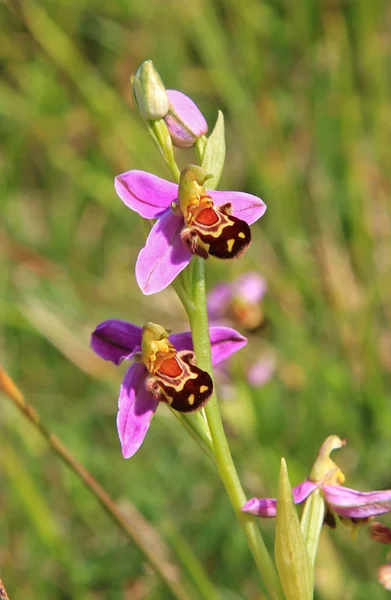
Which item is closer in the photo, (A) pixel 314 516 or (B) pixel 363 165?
(A) pixel 314 516

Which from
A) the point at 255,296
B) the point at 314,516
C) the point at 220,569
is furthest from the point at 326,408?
the point at 314,516

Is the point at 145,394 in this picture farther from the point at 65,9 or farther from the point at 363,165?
the point at 65,9

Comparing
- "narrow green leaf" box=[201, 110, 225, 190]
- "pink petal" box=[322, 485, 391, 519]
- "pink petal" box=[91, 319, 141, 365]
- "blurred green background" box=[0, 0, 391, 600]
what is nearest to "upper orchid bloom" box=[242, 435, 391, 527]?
"pink petal" box=[322, 485, 391, 519]

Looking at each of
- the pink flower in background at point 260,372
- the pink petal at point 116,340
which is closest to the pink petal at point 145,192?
the pink petal at point 116,340

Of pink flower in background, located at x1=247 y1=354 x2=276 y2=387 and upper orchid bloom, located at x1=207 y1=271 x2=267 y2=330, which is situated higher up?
upper orchid bloom, located at x1=207 y1=271 x2=267 y2=330

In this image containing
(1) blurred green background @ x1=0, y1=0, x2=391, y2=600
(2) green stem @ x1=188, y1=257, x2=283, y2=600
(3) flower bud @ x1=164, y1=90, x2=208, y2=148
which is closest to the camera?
(2) green stem @ x1=188, y1=257, x2=283, y2=600

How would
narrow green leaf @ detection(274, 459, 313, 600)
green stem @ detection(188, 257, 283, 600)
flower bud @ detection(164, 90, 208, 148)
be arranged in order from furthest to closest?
flower bud @ detection(164, 90, 208, 148) < green stem @ detection(188, 257, 283, 600) < narrow green leaf @ detection(274, 459, 313, 600)

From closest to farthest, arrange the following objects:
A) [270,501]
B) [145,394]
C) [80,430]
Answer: [270,501] < [145,394] < [80,430]

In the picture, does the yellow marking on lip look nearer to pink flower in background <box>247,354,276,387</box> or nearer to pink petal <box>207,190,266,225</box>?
pink petal <box>207,190,266,225</box>
